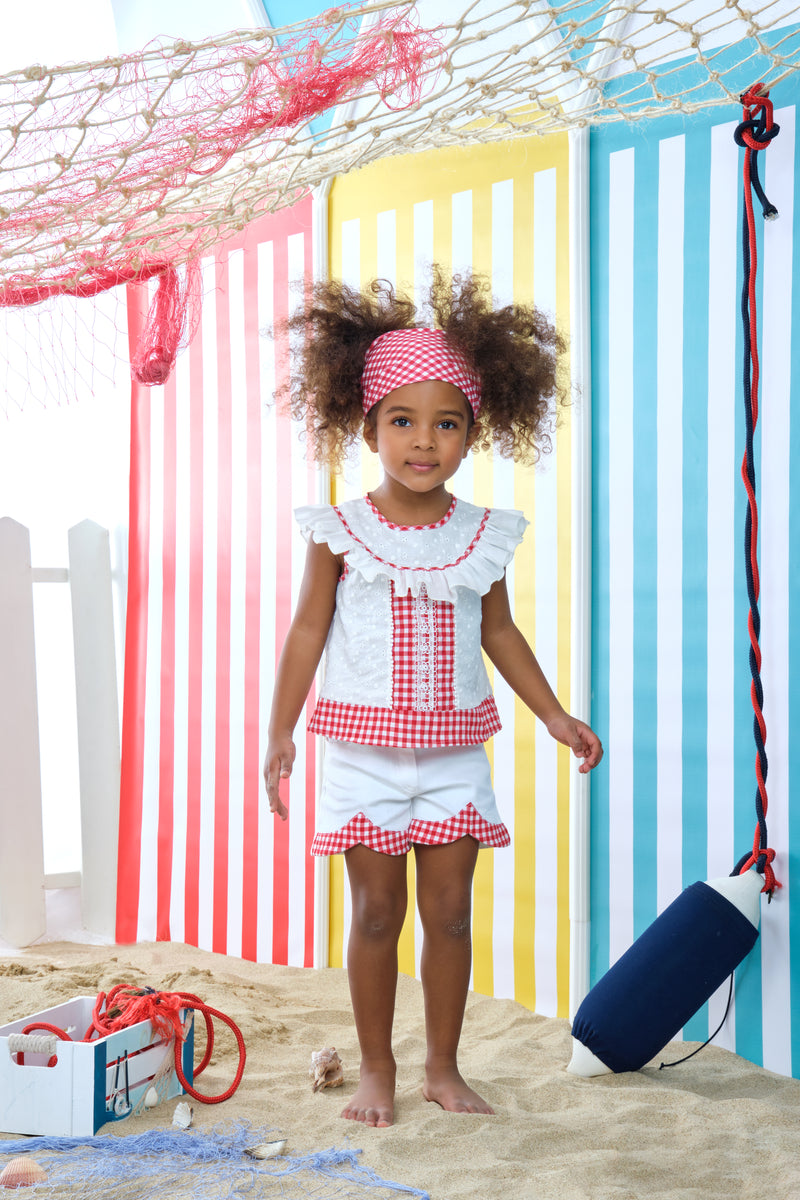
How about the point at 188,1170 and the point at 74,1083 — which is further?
the point at 74,1083

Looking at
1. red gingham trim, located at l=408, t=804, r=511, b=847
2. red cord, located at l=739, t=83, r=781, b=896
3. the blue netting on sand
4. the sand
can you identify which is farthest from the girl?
red cord, located at l=739, t=83, r=781, b=896

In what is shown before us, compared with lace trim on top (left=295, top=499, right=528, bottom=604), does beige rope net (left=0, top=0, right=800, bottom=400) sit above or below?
above

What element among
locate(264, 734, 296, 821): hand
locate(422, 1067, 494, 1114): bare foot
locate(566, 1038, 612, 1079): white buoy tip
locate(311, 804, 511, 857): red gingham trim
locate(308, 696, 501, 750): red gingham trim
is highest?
locate(308, 696, 501, 750): red gingham trim

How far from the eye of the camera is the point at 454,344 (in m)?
2.05

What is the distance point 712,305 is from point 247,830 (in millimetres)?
1927

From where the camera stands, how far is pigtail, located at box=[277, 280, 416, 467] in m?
2.11

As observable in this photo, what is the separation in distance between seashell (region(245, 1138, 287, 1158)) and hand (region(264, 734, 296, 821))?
51 cm

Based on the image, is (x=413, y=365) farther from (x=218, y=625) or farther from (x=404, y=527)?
(x=218, y=625)

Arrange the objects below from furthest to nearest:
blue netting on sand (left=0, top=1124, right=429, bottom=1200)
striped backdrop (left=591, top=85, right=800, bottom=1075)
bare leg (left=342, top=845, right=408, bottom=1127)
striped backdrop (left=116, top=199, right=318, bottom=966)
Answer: striped backdrop (left=116, top=199, right=318, bottom=966)
striped backdrop (left=591, top=85, right=800, bottom=1075)
bare leg (left=342, top=845, right=408, bottom=1127)
blue netting on sand (left=0, top=1124, right=429, bottom=1200)

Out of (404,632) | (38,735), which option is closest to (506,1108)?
(404,632)

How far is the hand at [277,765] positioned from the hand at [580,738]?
1.56 feet

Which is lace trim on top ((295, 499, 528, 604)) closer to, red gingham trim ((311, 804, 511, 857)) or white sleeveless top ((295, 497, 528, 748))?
white sleeveless top ((295, 497, 528, 748))

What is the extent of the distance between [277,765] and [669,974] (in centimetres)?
80

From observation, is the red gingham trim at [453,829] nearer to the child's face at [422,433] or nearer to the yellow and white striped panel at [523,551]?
the child's face at [422,433]
